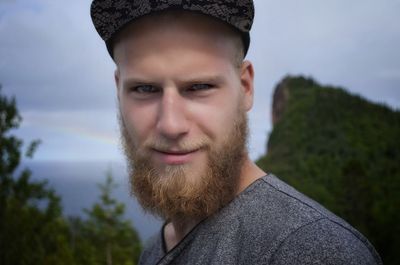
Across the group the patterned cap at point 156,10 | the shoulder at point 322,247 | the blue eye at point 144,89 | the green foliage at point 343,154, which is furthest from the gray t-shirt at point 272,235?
the green foliage at point 343,154

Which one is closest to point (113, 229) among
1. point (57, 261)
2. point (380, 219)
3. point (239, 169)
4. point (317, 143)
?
point (57, 261)

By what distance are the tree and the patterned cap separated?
1302cm

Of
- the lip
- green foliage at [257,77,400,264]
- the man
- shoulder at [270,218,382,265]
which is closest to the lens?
shoulder at [270,218,382,265]

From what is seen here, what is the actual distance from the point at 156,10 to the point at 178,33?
0.12 metres

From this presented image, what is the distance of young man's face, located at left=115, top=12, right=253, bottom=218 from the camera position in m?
1.48

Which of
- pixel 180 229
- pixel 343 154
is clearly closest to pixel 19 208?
pixel 180 229

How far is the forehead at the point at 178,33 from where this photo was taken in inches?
58.5

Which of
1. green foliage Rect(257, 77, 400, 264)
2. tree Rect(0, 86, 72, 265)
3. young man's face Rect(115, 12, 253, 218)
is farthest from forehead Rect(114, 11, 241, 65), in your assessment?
green foliage Rect(257, 77, 400, 264)

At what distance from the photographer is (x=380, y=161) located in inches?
2334

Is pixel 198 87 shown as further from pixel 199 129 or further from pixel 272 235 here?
pixel 272 235

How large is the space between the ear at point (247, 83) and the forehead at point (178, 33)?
0.26 metres

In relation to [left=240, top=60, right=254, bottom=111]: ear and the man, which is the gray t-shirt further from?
[left=240, top=60, right=254, bottom=111]: ear

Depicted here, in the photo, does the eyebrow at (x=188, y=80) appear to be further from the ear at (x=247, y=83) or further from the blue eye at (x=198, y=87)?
the ear at (x=247, y=83)

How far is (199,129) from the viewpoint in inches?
60.7
